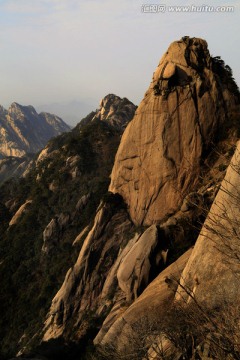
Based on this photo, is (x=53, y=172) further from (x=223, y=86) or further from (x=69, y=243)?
(x=223, y=86)

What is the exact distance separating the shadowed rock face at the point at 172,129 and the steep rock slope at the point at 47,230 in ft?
16.3

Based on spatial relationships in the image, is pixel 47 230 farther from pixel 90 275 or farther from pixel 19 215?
pixel 90 275

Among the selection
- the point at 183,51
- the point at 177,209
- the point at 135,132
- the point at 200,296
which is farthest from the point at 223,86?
the point at 200,296

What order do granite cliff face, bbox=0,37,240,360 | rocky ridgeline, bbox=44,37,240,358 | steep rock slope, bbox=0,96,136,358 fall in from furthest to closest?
steep rock slope, bbox=0,96,136,358 < rocky ridgeline, bbox=44,37,240,358 < granite cliff face, bbox=0,37,240,360

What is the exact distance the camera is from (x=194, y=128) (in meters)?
39.0

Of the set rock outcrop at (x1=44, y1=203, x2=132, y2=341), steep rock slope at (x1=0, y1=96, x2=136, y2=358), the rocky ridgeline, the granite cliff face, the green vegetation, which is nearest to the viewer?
the granite cliff face

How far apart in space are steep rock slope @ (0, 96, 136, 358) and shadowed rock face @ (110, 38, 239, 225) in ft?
16.3

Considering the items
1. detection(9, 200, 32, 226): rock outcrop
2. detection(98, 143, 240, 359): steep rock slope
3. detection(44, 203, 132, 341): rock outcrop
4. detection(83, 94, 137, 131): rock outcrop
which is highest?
detection(83, 94, 137, 131): rock outcrop

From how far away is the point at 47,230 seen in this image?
59.7 m

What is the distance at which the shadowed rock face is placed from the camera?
38.8m

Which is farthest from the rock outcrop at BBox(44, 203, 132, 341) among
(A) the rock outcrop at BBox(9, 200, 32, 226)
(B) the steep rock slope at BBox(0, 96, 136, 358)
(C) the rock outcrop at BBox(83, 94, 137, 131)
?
(C) the rock outcrop at BBox(83, 94, 137, 131)

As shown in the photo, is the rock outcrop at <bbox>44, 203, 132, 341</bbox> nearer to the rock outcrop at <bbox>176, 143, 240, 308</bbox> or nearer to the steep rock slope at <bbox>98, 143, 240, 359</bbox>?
the steep rock slope at <bbox>98, 143, 240, 359</bbox>

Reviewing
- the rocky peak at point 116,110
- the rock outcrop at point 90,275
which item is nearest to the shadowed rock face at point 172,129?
the rock outcrop at point 90,275

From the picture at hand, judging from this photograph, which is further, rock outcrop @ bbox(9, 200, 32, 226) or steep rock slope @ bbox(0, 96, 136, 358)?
rock outcrop @ bbox(9, 200, 32, 226)
